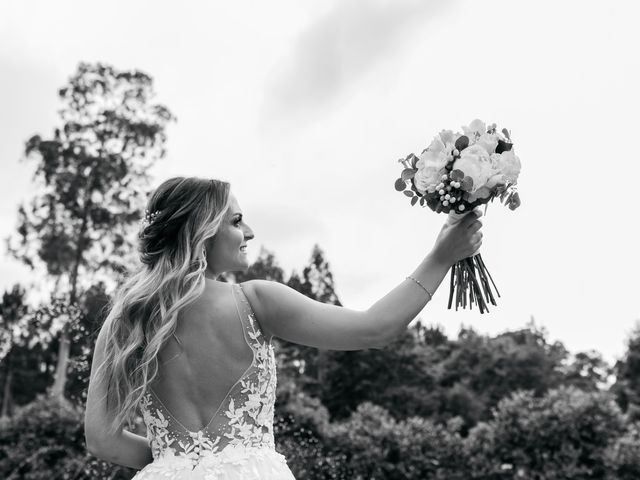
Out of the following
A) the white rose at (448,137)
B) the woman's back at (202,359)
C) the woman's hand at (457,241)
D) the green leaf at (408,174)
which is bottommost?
the woman's back at (202,359)

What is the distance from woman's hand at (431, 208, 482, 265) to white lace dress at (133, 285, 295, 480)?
2.09 feet

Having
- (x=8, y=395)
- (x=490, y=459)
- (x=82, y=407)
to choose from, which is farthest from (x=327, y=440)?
(x=8, y=395)

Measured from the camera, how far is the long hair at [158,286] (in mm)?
2188

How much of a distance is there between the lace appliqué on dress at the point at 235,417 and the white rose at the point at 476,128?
107 centimetres

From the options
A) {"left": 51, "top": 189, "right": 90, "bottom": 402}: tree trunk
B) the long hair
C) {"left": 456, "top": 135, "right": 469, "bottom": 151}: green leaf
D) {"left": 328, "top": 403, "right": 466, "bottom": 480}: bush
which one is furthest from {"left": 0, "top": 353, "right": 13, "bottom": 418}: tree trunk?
{"left": 456, "top": 135, "right": 469, "bottom": 151}: green leaf

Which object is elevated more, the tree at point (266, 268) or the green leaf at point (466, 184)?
the tree at point (266, 268)

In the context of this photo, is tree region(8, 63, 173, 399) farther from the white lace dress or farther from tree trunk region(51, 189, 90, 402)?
the white lace dress

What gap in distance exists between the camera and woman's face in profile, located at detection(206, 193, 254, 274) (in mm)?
2301

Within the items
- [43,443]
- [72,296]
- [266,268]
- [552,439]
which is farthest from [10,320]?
[552,439]

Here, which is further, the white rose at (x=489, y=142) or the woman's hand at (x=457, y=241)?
the white rose at (x=489, y=142)

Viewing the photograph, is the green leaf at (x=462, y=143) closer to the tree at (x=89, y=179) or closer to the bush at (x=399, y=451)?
the bush at (x=399, y=451)

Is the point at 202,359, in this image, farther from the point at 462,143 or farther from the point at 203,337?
the point at 462,143

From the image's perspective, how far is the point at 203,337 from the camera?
7.16 feet

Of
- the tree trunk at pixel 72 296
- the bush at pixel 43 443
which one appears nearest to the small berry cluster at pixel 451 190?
the bush at pixel 43 443
